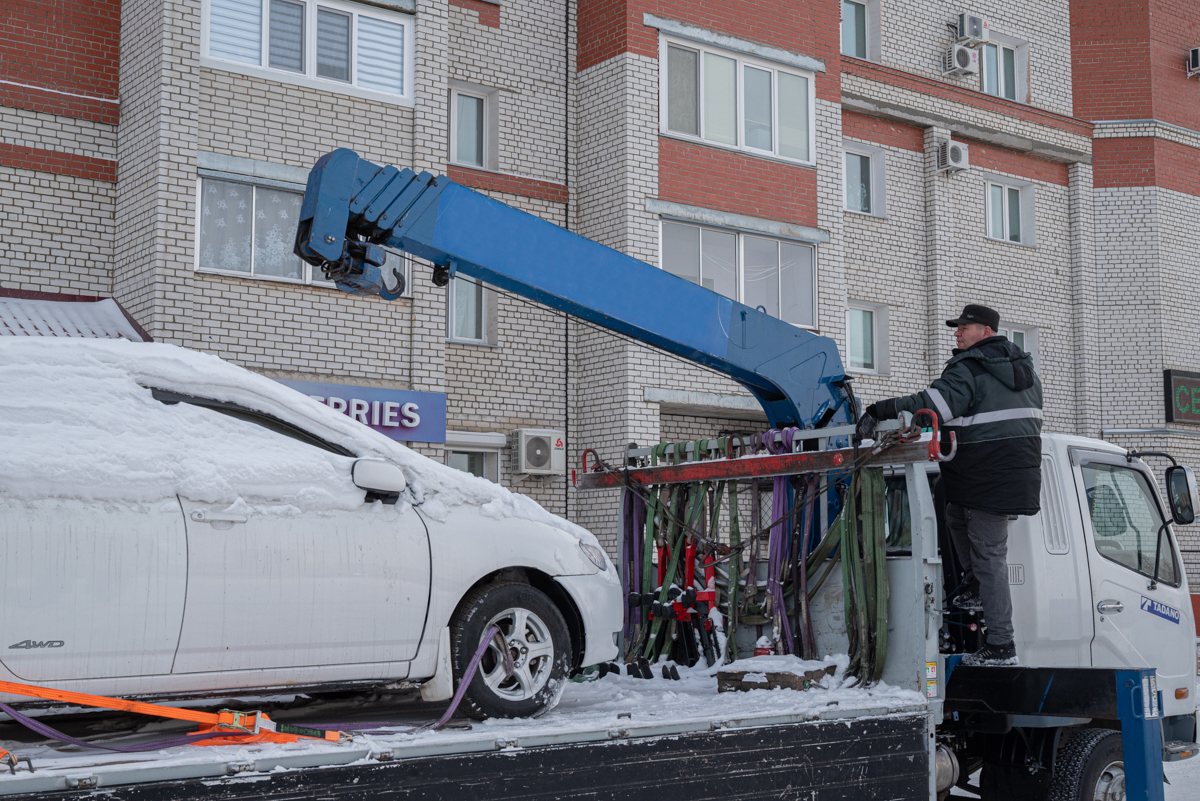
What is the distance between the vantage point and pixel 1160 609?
23.0 feet

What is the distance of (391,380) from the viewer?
15062 millimetres

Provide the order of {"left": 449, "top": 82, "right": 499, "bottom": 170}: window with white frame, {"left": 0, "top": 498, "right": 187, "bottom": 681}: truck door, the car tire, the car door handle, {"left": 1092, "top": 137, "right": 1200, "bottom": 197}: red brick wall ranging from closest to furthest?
{"left": 0, "top": 498, "right": 187, "bottom": 681}: truck door < the car door handle < the car tire < {"left": 449, "top": 82, "right": 499, "bottom": 170}: window with white frame < {"left": 1092, "top": 137, "right": 1200, "bottom": 197}: red brick wall

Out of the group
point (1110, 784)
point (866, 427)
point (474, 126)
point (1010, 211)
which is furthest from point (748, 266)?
point (866, 427)

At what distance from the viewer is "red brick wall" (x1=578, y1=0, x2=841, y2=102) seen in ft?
56.4

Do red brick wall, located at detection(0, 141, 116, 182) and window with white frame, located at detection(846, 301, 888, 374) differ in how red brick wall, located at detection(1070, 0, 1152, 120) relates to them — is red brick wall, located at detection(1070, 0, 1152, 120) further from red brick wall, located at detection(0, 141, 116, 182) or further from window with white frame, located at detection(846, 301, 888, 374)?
red brick wall, located at detection(0, 141, 116, 182)

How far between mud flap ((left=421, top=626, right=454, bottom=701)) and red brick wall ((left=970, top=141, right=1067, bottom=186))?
19.5 m

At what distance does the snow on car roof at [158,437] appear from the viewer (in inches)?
171

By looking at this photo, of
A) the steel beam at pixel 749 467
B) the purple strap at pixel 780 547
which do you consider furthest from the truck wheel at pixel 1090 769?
the steel beam at pixel 749 467

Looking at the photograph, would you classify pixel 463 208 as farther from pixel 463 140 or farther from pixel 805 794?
pixel 463 140

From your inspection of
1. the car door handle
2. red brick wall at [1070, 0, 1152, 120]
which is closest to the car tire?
the car door handle

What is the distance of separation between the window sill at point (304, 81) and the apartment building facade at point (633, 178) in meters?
0.03

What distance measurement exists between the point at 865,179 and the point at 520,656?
17490 mm

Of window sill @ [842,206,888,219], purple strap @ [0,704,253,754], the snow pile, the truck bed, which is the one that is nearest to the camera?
the truck bed

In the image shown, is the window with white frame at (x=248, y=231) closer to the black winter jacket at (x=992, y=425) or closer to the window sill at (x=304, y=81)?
the window sill at (x=304, y=81)
